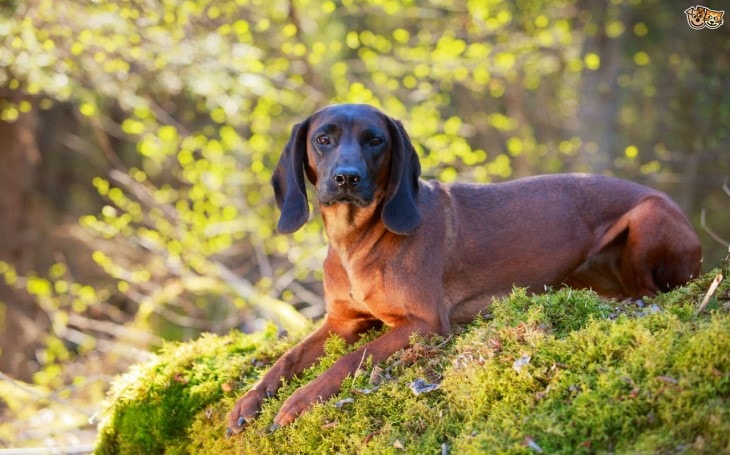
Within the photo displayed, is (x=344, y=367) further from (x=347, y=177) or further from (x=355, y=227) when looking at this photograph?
(x=347, y=177)

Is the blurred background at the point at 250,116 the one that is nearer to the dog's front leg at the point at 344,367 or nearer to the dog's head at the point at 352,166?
the dog's head at the point at 352,166

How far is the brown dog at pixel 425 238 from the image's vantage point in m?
4.27

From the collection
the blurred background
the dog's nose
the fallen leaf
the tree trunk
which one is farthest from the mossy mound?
the tree trunk

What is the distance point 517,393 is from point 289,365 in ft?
5.29

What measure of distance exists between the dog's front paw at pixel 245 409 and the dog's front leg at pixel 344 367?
0.90 feet

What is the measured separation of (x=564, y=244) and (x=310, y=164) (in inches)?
71.0

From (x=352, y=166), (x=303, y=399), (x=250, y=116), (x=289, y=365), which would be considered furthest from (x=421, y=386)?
(x=250, y=116)

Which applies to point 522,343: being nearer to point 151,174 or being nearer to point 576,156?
point 576,156

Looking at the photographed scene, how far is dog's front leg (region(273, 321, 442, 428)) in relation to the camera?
12.6ft

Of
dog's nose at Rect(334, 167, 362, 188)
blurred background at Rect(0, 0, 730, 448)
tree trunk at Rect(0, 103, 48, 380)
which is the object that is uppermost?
dog's nose at Rect(334, 167, 362, 188)

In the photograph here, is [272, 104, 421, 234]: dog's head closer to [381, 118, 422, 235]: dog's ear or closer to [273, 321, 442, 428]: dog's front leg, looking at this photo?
[381, 118, 422, 235]: dog's ear

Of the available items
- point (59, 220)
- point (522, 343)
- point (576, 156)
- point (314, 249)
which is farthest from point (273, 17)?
point (59, 220)

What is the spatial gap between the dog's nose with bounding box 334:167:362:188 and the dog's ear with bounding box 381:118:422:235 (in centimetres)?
26

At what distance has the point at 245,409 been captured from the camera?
4102 mm
